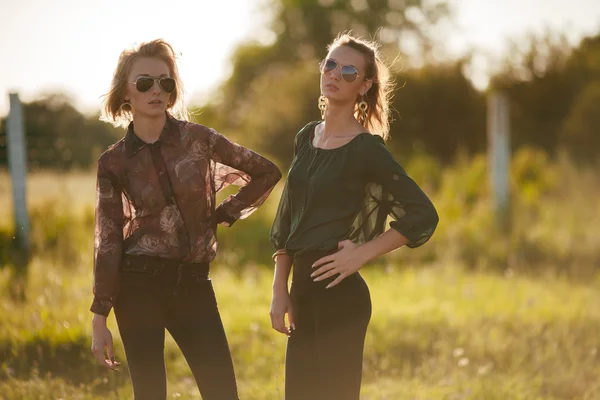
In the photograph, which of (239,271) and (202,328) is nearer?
(202,328)

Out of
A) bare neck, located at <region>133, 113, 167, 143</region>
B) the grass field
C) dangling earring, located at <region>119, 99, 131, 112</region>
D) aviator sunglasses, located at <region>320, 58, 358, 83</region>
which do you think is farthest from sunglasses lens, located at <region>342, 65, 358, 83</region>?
the grass field

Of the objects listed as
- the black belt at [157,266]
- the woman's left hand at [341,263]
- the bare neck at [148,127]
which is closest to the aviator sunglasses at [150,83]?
the bare neck at [148,127]

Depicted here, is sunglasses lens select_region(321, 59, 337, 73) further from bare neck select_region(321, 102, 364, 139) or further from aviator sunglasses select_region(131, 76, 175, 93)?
aviator sunglasses select_region(131, 76, 175, 93)

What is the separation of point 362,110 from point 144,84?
943mm

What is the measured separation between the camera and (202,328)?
284 cm

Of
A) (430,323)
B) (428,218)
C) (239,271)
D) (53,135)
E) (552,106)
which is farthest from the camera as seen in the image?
(552,106)

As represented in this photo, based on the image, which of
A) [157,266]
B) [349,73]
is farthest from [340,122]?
[157,266]

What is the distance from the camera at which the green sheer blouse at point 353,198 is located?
2770 mm

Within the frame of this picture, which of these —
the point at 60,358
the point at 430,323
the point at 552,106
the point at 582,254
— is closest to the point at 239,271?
the point at 430,323

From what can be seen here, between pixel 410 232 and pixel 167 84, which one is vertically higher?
pixel 167 84

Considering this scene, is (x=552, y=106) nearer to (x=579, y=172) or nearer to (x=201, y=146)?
(x=579, y=172)

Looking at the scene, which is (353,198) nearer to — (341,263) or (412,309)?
(341,263)

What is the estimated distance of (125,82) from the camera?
9.59 ft

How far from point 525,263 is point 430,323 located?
3.65 m
